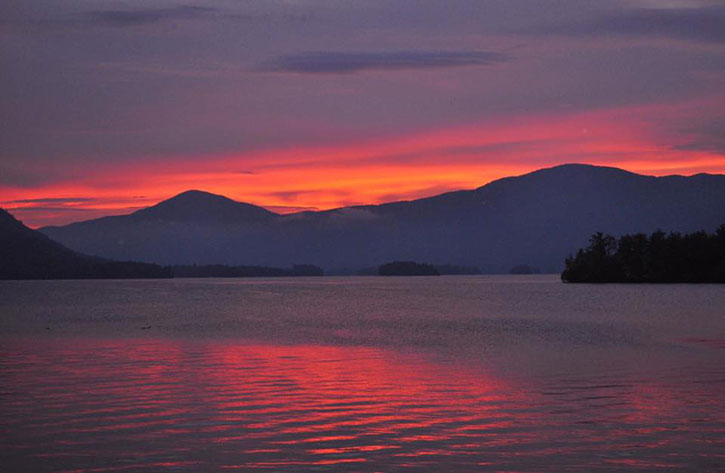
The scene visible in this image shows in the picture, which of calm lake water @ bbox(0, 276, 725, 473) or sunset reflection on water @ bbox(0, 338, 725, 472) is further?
calm lake water @ bbox(0, 276, 725, 473)

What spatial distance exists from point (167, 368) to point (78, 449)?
20464 millimetres

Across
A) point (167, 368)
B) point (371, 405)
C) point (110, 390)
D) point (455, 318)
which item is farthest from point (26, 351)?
point (455, 318)

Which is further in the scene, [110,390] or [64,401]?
[110,390]

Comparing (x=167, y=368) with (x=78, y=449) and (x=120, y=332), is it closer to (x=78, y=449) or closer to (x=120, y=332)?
(x=78, y=449)

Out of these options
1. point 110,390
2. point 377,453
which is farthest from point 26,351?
point 377,453

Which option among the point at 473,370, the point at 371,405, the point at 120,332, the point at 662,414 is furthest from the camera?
the point at 120,332

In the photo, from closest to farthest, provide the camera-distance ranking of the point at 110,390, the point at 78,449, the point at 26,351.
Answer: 1. the point at 78,449
2. the point at 110,390
3. the point at 26,351

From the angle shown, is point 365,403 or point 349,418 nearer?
point 349,418

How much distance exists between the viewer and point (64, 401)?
108 feet

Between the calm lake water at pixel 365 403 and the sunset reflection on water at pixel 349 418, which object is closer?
the sunset reflection on water at pixel 349 418

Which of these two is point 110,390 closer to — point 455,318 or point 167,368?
point 167,368

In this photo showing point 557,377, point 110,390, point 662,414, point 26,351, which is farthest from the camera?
point 26,351

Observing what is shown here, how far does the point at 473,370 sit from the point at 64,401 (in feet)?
61.3

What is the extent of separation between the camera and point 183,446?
24641mm
